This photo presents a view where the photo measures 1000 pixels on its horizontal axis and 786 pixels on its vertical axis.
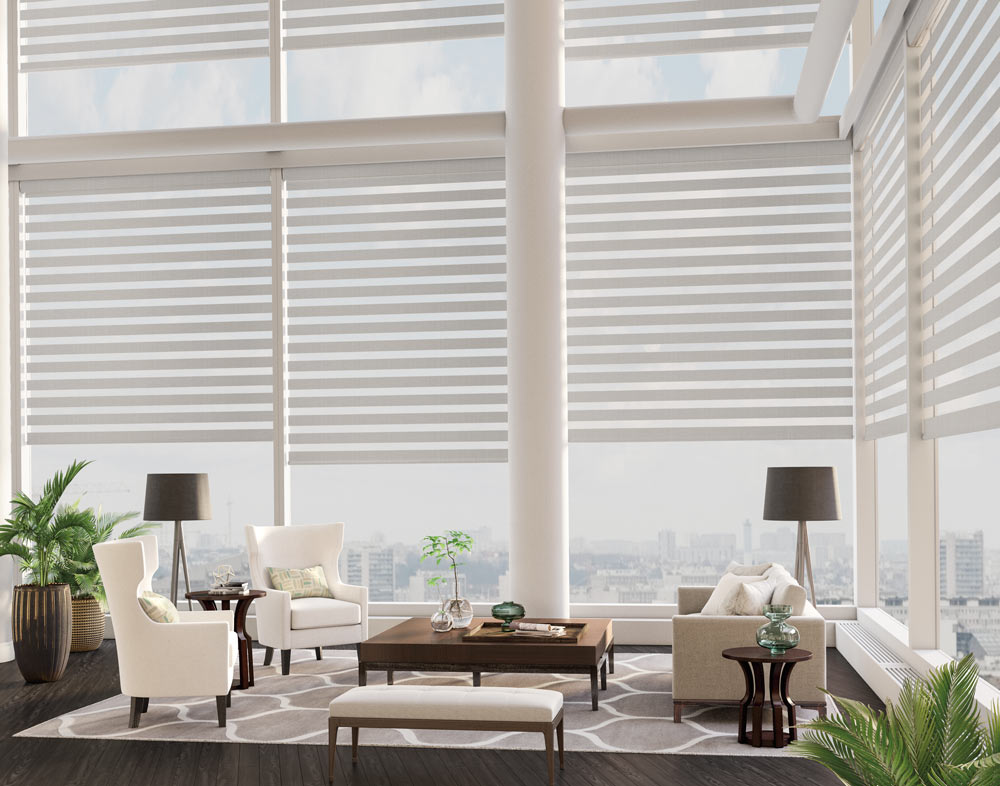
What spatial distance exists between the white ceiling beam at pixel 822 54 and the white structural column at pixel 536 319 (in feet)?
5.84

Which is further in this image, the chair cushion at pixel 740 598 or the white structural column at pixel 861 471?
the white structural column at pixel 861 471

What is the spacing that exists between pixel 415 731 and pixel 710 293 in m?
4.16

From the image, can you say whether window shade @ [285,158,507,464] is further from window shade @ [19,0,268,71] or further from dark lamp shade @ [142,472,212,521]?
window shade @ [19,0,268,71]

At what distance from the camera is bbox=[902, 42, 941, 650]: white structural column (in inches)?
226

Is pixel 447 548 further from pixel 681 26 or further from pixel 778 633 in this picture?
pixel 681 26

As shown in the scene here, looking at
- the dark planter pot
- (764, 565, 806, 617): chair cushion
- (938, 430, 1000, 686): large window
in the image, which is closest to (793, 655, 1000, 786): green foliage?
(938, 430, 1000, 686): large window

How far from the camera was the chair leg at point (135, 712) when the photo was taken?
18.1 feet

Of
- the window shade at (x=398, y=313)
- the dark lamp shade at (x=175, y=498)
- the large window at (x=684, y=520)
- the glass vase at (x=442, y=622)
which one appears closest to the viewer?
the glass vase at (x=442, y=622)

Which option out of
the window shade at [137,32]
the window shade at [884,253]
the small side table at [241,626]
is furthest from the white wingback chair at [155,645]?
the window shade at [137,32]

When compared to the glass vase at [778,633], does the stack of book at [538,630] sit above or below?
below

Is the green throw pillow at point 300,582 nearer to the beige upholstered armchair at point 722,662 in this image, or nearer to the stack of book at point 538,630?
the stack of book at point 538,630

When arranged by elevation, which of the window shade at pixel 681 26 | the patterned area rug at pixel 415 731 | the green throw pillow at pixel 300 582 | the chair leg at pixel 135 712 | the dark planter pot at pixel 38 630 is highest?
the window shade at pixel 681 26

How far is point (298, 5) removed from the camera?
8500mm

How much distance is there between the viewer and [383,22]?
8.41 meters
